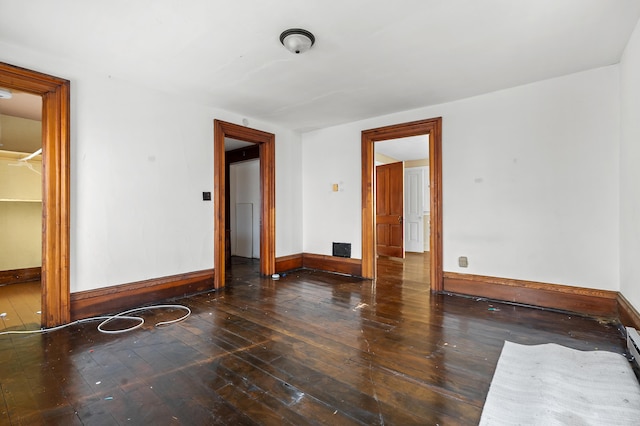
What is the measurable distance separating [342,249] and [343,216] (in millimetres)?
559

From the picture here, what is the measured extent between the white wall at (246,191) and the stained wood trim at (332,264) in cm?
168

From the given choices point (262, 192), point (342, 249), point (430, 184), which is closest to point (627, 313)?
point (430, 184)

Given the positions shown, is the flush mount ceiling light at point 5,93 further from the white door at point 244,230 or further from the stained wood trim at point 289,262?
the white door at point 244,230

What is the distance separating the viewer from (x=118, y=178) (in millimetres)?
3297

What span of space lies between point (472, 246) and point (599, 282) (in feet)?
3.99

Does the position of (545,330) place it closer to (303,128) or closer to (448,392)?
(448,392)

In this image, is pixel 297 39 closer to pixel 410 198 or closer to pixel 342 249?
pixel 342 249

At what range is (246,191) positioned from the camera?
7055 millimetres

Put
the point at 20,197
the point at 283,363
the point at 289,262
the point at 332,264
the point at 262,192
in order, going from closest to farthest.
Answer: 1. the point at 283,363
2. the point at 20,197
3. the point at 262,192
4. the point at 332,264
5. the point at 289,262

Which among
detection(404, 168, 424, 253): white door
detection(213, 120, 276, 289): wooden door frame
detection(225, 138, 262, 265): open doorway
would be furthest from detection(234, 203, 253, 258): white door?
detection(404, 168, 424, 253): white door

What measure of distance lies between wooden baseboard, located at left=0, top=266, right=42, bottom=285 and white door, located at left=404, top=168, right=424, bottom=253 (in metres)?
7.42

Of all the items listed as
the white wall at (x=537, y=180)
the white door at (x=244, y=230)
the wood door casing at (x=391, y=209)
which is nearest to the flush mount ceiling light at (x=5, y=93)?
the white door at (x=244, y=230)

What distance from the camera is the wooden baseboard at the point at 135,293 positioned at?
9.95 ft

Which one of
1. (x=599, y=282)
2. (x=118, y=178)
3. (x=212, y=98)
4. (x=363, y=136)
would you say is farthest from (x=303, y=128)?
(x=599, y=282)
